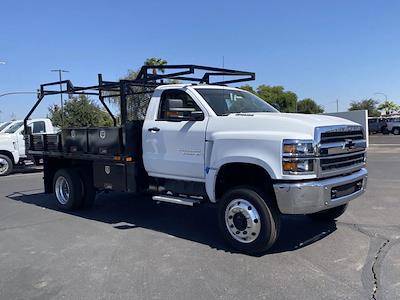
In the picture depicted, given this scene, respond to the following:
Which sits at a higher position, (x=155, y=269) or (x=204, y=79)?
(x=204, y=79)

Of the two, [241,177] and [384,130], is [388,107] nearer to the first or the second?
[384,130]

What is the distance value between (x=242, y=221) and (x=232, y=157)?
2.71ft

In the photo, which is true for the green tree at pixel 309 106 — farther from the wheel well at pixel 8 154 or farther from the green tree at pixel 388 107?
the wheel well at pixel 8 154

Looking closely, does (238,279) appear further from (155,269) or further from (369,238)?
(369,238)

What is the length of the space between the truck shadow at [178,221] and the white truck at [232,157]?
1.34ft

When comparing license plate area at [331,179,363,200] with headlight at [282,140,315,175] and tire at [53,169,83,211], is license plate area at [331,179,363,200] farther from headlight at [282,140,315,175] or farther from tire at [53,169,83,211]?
tire at [53,169,83,211]

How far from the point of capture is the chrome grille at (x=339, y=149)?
5531 mm

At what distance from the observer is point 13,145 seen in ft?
53.2

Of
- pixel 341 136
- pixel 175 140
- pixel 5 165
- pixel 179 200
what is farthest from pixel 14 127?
pixel 341 136

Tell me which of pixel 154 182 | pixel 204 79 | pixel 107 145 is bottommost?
pixel 154 182

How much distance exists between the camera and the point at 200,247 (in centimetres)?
611

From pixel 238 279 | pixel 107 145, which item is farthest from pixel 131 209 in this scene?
pixel 238 279

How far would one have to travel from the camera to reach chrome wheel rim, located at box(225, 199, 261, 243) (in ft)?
18.6

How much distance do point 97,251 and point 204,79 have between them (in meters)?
4.22
